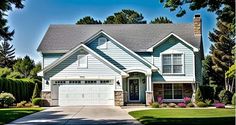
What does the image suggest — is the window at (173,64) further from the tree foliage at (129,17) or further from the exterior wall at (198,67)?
the tree foliage at (129,17)

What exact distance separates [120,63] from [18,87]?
956 centimetres

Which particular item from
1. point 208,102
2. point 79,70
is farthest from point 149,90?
point 79,70

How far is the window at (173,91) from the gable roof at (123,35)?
3.89 metres

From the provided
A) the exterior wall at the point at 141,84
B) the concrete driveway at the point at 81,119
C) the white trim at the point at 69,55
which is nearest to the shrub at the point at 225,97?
the exterior wall at the point at 141,84

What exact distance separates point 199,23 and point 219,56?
17.6 meters

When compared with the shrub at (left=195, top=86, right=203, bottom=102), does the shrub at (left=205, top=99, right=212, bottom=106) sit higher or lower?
lower

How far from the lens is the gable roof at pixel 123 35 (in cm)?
3569

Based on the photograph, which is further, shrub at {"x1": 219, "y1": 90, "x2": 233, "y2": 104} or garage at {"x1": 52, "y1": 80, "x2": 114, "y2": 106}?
shrub at {"x1": 219, "y1": 90, "x2": 233, "y2": 104}

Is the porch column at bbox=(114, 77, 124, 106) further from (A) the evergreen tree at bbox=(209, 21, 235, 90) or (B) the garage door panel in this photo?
(A) the evergreen tree at bbox=(209, 21, 235, 90)

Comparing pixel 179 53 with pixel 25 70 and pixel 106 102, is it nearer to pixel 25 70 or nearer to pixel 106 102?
pixel 106 102

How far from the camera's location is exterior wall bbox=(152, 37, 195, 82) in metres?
34.3

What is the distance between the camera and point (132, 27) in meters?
38.9

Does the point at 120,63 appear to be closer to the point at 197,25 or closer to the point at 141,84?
the point at 141,84

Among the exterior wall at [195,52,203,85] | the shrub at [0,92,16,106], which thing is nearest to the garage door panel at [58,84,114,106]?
the shrub at [0,92,16,106]
